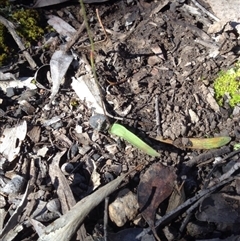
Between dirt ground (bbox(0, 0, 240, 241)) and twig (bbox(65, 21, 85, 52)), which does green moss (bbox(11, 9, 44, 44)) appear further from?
twig (bbox(65, 21, 85, 52))

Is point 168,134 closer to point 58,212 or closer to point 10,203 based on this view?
point 58,212

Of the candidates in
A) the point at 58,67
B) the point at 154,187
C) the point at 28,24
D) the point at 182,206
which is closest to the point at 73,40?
A: the point at 58,67

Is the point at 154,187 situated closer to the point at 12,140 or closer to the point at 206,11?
the point at 12,140

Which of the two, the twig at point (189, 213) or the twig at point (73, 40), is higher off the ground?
the twig at point (73, 40)

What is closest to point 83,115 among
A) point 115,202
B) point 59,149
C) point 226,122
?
point 59,149

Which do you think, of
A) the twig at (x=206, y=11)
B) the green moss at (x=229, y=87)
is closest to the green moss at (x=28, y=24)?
the twig at (x=206, y=11)

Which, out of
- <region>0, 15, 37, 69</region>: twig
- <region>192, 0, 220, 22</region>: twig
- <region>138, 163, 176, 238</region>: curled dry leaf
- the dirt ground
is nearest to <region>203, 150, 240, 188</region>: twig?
the dirt ground

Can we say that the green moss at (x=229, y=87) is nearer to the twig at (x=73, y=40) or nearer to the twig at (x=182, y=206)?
the twig at (x=182, y=206)
